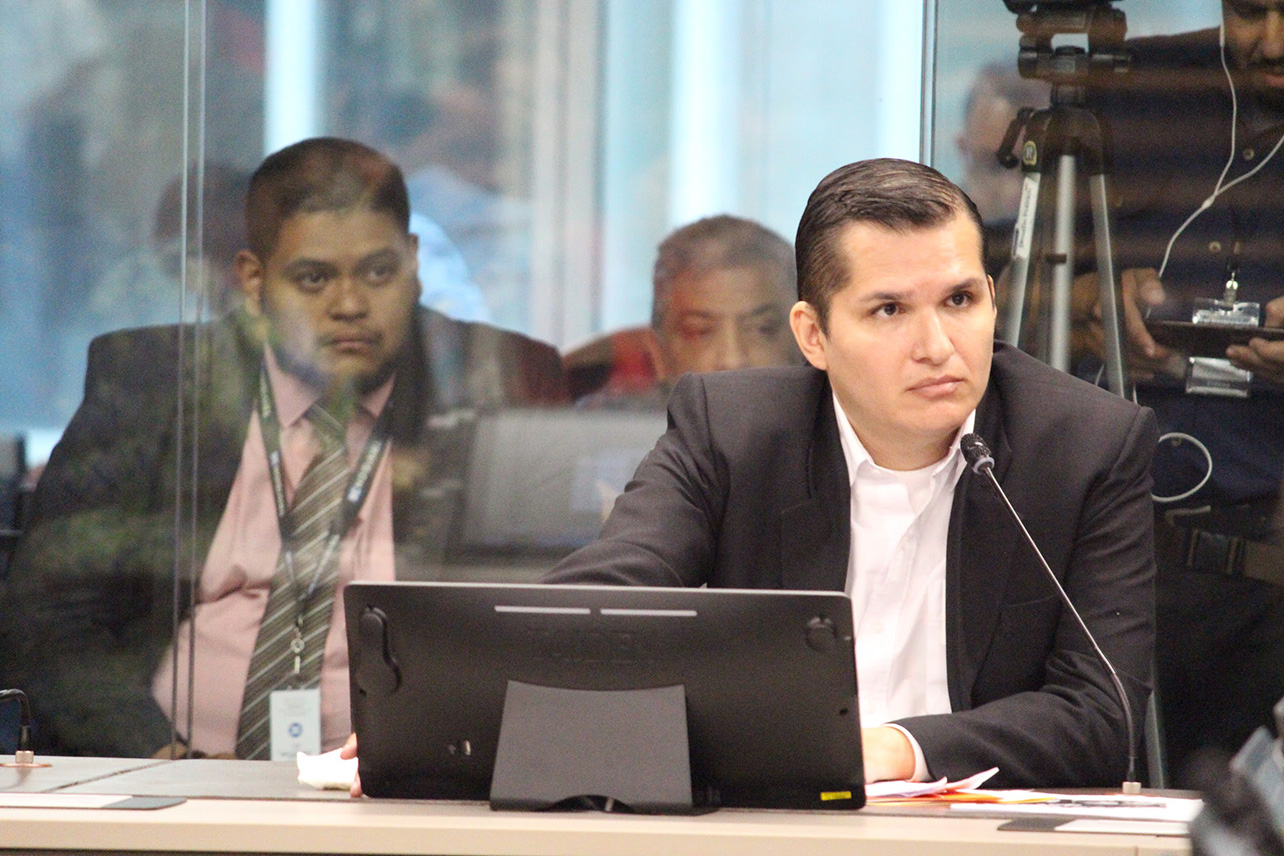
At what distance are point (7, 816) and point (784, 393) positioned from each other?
115 centimetres

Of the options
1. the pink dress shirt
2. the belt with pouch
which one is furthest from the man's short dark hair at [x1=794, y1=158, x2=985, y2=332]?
the pink dress shirt

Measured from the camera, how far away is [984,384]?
1933 mm

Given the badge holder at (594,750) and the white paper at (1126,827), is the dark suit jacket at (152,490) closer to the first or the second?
the badge holder at (594,750)

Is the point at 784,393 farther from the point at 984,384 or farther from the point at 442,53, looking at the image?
the point at 442,53

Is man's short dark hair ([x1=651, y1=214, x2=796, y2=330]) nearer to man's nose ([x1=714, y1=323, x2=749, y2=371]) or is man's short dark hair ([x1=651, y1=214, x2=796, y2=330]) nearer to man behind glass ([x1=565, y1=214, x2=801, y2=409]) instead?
man behind glass ([x1=565, y1=214, x2=801, y2=409])

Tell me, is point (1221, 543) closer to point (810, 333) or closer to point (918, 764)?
point (810, 333)

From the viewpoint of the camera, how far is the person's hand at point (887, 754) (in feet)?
5.10

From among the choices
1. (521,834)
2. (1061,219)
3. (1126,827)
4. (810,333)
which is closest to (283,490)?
(810,333)

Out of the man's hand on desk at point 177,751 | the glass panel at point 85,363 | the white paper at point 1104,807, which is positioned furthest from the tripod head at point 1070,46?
the man's hand on desk at point 177,751

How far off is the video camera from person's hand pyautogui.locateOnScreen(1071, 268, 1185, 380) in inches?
15.3

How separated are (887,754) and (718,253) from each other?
181 centimetres

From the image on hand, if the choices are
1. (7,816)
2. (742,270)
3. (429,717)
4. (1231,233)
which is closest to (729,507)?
(429,717)

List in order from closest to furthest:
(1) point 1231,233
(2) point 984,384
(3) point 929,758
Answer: (3) point 929,758
(2) point 984,384
(1) point 1231,233

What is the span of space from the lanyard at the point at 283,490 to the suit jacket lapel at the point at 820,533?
4.92ft
